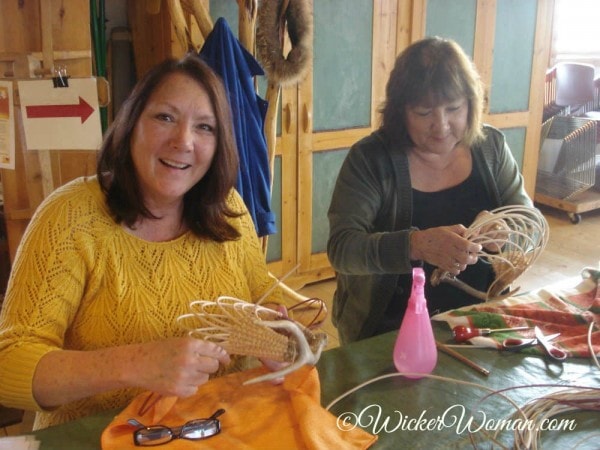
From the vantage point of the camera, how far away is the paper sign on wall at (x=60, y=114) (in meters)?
2.09

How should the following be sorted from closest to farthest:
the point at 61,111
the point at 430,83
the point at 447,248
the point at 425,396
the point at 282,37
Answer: the point at 425,396 → the point at 447,248 → the point at 430,83 → the point at 61,111 → the point at 282,37

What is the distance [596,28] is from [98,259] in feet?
19.9

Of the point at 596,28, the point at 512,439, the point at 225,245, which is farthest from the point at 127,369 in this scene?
the point at 596,28

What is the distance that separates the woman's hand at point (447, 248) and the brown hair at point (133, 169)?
433mm

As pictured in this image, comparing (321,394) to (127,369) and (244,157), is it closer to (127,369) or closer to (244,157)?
(127,369)

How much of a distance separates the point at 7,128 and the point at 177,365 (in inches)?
60.3

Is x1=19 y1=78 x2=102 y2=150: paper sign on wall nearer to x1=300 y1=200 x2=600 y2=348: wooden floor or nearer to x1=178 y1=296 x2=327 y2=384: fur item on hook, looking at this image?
x1=178 y1=296 x2=327 y2=384: fur item on hook

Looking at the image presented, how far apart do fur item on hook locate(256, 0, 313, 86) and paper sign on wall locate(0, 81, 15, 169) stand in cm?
96

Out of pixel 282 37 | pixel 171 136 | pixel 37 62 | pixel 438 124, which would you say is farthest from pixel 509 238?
pixel 37 62

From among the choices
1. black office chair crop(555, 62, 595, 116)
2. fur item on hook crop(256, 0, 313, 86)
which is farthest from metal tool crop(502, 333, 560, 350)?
black office chair crop(555, 62, 595, 116)

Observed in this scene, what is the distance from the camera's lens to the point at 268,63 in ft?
8.07

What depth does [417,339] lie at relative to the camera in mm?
1159

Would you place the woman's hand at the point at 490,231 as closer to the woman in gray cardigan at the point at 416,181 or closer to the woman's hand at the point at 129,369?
the woman in gray cardigan at the point at 416,181

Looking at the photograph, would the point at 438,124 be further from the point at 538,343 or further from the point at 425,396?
the point at 425,396
